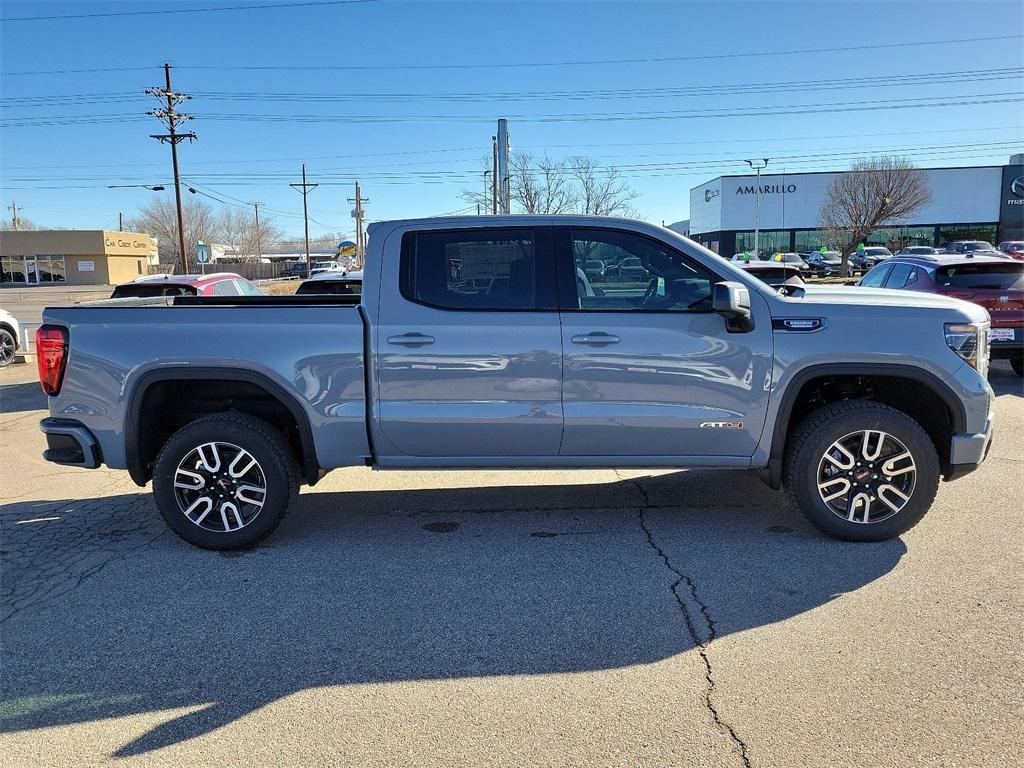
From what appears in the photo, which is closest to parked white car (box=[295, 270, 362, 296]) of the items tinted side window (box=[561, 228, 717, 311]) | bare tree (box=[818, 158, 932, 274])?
tinted side window (box=[561, 228, 717, 311])

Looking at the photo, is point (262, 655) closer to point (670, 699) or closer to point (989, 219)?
point (670, 699)

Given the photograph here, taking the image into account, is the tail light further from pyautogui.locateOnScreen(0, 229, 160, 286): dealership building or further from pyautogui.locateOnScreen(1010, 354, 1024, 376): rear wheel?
pyautogui.locateOnScreen(0, 229, 160, 286): dealership building

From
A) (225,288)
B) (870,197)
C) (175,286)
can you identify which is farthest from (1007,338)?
(870,197)

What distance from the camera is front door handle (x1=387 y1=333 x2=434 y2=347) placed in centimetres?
445

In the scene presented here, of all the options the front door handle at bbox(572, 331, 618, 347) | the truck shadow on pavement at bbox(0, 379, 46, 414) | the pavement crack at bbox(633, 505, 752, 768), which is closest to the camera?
the pavement crack at bbox(633, 505, 752, 768)

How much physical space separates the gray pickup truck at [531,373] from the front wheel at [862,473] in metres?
0.01

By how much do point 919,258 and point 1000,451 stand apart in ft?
16.5

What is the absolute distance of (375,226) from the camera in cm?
470

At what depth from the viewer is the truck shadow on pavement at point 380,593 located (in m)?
3.25

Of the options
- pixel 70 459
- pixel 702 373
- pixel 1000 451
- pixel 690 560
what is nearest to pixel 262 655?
pixel 70 459

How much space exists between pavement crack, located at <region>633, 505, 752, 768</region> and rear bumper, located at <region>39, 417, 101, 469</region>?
3489 millimetres

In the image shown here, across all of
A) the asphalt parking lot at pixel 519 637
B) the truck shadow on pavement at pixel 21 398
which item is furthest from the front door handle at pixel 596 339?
the truck shadow on pavement at pixel 21 398

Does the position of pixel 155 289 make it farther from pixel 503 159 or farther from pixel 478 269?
pixel 503 159

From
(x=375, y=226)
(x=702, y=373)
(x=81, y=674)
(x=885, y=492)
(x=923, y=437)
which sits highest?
(x=375, y=226)
